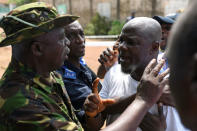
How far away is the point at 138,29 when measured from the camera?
1.97 metres

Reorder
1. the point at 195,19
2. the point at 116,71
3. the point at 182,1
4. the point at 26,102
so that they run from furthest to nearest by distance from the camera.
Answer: the point at 182,1 < the point at 116,71 < the point at 26,102 < the point at 195,19

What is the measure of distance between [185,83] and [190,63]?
7cm

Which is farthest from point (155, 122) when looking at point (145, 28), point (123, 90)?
point (145, 28)

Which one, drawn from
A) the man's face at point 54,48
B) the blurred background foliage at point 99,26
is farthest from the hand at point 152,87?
the blurred background foliage at point 99,26

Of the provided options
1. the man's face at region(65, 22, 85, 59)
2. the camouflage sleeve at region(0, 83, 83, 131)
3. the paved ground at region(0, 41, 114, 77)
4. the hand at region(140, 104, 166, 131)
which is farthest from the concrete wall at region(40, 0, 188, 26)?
the camouflage sleeve at region(0, 83, 83, 131)

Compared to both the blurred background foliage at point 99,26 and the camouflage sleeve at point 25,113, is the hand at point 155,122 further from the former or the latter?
the blurred background foliage at point 99,26

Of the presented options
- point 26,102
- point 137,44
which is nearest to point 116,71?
point 137,44

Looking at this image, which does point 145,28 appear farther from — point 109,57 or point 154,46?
point 109,57

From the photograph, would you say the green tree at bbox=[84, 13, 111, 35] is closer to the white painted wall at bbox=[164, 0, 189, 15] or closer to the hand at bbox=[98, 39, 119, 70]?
the white painted wall at bbox=[164, 0, 189, 15]

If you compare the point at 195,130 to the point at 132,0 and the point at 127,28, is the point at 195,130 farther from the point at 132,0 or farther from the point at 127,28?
the point at 132,0

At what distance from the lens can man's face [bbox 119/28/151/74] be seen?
1974mm

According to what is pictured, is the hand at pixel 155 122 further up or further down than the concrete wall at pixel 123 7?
further up

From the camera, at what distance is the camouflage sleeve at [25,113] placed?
128 cm

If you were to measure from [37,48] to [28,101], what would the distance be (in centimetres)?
39
